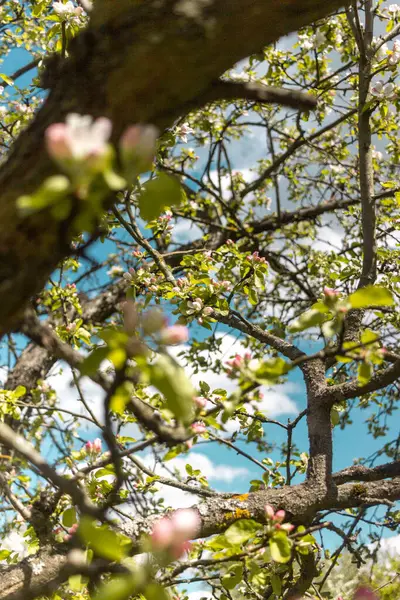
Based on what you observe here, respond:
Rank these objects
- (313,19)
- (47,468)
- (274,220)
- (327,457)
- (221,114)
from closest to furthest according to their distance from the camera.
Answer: (47,468)
(313,19)
(327,457)
(221,114)
(274,220)

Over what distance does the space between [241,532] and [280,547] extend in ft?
0.29

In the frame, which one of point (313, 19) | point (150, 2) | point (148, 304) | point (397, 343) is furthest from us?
point (397, 343)

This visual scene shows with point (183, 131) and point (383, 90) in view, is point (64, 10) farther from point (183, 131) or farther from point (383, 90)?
point (383, 90)

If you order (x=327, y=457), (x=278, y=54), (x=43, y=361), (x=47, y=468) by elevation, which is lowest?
(x=47, y=468)

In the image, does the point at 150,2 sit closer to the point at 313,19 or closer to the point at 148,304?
the point at 313,19

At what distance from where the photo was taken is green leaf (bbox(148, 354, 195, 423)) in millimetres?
654

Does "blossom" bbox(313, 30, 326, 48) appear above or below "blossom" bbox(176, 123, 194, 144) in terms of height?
above

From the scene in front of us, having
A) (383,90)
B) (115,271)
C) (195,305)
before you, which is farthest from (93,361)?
(115,271)

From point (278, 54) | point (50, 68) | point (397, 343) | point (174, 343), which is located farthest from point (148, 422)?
point (278, 54)

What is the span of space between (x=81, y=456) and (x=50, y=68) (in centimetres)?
175

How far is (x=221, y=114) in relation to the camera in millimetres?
5434

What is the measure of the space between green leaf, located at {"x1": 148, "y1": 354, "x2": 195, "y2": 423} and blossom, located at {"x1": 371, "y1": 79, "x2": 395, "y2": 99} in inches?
92.9

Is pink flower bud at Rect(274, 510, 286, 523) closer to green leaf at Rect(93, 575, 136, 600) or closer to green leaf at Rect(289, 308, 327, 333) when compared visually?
green leaf at Rect(289, 308, 327, 333)

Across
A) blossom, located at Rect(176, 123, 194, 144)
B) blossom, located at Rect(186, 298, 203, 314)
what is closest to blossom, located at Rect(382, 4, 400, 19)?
blossom, located at Rect(176, 123, 194, 144)
